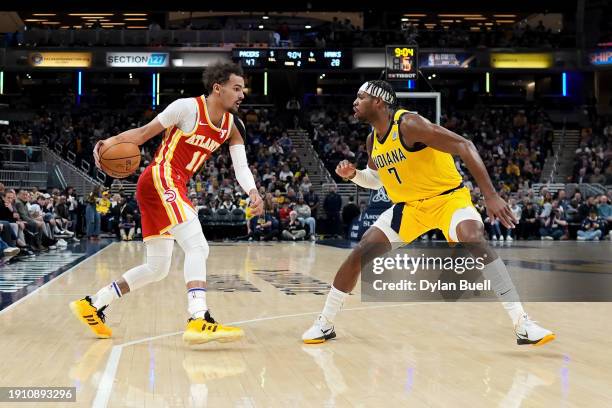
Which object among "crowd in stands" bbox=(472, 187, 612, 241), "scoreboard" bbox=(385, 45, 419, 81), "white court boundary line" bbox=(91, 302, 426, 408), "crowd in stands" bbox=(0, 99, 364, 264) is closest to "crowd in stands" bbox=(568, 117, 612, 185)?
"crowd in stands" bbox=(472, 187, 612, 241)

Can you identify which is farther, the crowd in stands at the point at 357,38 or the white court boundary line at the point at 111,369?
the crowd in stands at the point at 357,38

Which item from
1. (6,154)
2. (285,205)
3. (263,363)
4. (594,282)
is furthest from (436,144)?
(6,154)

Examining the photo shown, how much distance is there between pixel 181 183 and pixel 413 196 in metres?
1.69

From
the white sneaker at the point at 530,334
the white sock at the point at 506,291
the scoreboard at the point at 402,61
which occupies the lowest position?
the white sneaker at the point at 530,334

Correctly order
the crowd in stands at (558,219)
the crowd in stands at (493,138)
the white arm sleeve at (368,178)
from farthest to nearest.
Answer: the crowd in stands at (493,138)
the crowd in stands at (558,219)
the white arm sleeve at (368,178)

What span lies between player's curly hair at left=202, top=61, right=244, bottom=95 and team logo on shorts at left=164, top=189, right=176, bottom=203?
0.82 metres

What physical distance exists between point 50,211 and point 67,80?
2205 cm

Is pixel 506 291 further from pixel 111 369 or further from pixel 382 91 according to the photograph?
pixel 111 369

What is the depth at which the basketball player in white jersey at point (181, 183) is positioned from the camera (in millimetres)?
6121

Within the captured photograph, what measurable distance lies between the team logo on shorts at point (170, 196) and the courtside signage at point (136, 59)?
3098 centimetres

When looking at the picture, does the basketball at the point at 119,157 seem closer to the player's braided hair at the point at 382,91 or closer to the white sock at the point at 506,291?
the player's braided hair at the point at 382,91

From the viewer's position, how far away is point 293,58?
35.3 metres

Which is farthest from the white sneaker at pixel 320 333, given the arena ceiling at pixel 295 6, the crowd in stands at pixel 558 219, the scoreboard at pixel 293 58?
the arena ceiling at pixel 295 6

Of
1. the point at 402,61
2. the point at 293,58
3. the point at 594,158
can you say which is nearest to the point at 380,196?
the point at 402,61
